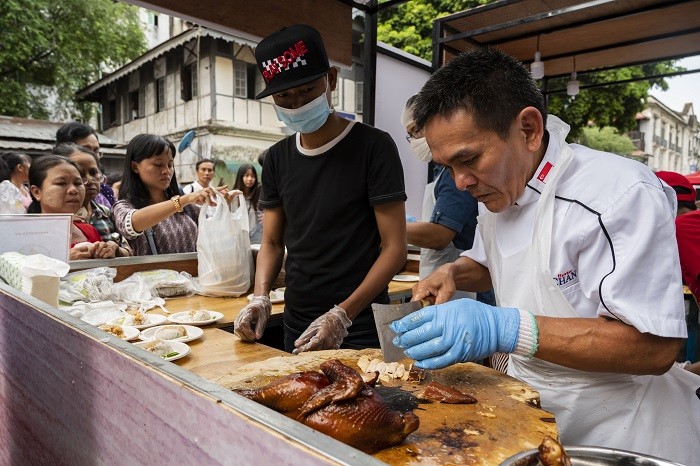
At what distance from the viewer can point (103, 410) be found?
3.94ft

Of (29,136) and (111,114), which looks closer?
(29,136)

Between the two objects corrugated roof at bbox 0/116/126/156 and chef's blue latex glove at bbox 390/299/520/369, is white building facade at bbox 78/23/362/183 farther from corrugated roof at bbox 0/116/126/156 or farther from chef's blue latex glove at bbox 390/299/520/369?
chef's blue latex glove at bbox 390/299/520/369

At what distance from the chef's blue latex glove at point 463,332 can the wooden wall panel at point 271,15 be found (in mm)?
3190

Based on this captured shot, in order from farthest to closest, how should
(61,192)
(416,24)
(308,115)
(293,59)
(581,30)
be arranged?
1. (416,24)
2. (581,30)
3. (61,192)
4. (308,115)
5. (293,59)

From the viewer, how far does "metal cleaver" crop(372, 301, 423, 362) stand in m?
1.76

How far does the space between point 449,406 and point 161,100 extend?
2246 centimetres

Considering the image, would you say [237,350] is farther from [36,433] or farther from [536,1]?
[536,1]

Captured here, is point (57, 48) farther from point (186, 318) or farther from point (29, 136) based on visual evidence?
point (186, 318)

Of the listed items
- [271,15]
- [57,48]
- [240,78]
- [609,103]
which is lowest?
[271,15]

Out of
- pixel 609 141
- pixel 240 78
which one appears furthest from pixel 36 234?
pixel 609 141

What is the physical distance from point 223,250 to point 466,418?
2.30m

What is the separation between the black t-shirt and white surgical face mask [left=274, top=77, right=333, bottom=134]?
14 cm

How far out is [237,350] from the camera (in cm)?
235

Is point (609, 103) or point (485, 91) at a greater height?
point (609, 103)
